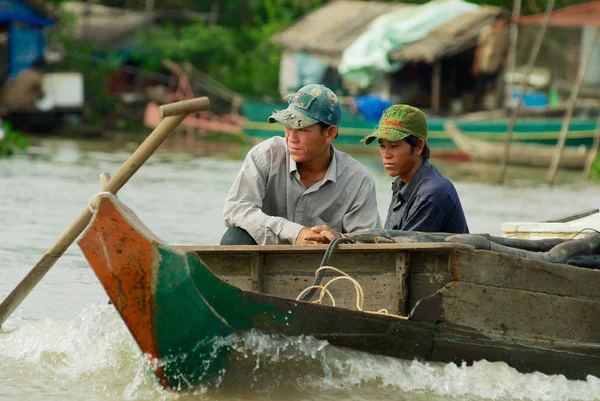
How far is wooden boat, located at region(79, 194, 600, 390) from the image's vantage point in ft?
12.3

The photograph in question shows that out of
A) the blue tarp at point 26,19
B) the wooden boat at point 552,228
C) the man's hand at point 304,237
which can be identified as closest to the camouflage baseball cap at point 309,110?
the man's hand at point 304,237

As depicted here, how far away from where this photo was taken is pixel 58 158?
15.4 meters

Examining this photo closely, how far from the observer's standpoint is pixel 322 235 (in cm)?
441

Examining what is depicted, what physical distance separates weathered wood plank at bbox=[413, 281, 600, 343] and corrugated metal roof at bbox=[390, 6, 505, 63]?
514 inches

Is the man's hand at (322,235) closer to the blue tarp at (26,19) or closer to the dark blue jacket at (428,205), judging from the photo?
the dark blue jacket at (428,205)

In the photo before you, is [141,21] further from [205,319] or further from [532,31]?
[205,319]

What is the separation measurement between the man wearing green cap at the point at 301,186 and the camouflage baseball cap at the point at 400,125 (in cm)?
20

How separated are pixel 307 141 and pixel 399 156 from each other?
52 centimetres

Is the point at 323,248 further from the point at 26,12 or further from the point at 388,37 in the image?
the point at 26,12

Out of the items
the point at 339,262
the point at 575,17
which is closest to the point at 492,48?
the point at 575,17

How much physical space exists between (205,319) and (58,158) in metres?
11.9

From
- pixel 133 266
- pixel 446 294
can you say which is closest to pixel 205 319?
pixel 133 266

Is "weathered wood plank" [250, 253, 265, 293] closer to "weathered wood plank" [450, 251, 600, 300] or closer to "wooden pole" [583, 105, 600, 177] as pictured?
"weathered wood plank" [450, 251, 600, 300]

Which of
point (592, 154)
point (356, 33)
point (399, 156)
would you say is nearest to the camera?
point (399, 156)
